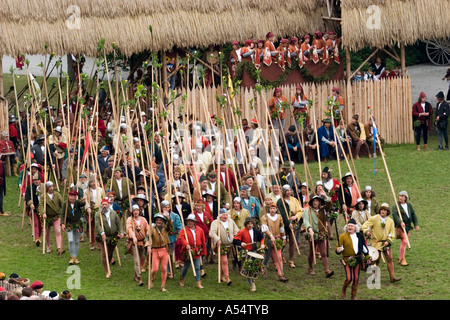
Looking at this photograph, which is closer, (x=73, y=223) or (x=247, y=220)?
(x=247, y=220)

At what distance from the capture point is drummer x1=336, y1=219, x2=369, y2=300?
17.2m

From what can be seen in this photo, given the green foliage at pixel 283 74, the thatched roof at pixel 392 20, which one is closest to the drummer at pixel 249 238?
the green foliage at pixel 283 74

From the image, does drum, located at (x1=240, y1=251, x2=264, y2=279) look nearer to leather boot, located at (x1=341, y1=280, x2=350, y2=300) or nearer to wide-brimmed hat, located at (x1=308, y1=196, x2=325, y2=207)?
leather boot, located at (x1=341, y1=280, x2=350, y2=300)

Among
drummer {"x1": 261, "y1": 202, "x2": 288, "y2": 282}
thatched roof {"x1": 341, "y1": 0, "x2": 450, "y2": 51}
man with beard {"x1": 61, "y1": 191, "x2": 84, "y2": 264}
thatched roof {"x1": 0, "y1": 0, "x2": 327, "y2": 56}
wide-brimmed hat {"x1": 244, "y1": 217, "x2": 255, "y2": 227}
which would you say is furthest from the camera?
thatched roof {"x1": 341, "y1": 0, "x2": 450, "y2": 51}

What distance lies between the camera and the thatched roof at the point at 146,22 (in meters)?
25.8

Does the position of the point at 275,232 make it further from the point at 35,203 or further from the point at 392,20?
the point at 392,20

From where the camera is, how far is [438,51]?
33688mm

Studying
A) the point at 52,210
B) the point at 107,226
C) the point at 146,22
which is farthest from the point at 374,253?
the point at 146,22

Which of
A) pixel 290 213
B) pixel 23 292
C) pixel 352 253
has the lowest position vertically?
pixel 352 253

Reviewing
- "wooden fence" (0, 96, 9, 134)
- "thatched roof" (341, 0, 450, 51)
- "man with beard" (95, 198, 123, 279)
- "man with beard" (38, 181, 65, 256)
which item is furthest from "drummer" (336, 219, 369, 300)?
"wooden fence" (0, 96, 9, 134)

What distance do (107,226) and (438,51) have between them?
1771 cm

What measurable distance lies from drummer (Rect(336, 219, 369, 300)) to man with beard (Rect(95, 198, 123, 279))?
408 centimetres

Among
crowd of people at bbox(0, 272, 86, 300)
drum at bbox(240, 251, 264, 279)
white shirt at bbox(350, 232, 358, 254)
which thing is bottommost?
drum at bbox(240, 251, 264, 279)

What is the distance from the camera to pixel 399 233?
1902cm
